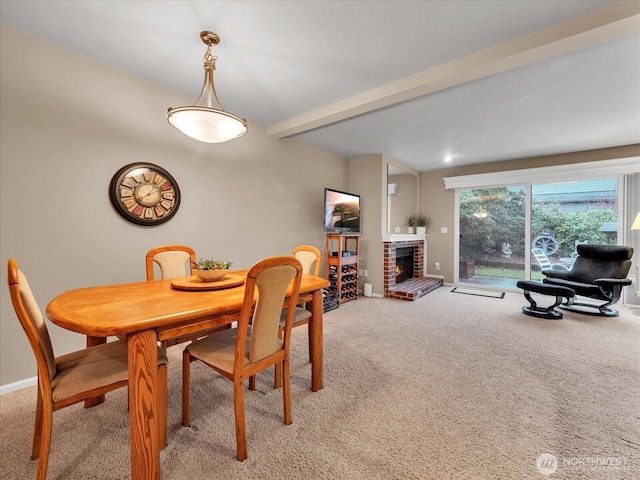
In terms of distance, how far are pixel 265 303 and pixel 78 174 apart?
1983 millimetres

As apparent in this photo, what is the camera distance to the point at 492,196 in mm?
5309

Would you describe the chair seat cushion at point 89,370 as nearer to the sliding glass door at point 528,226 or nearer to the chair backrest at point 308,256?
the chair backrest at point 308,256

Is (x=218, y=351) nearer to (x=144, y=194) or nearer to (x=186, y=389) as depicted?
(x=186, y=389)

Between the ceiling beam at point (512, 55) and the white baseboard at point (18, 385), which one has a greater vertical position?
the ceiling beam at point (512, 55)

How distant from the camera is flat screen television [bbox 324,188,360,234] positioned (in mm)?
4152

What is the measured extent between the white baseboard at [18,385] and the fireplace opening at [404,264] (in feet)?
15.6

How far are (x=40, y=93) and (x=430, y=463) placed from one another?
11.2ft

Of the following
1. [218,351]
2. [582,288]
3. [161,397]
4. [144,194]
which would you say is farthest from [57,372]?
[582,288]

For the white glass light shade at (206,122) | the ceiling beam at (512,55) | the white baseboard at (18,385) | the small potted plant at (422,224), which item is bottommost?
the white baseboard at (18,385)

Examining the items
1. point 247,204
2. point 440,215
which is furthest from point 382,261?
point 247,204

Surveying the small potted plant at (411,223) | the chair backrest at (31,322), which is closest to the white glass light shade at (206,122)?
the chair backrest at (31,322)

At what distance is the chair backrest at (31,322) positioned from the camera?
3.52ft

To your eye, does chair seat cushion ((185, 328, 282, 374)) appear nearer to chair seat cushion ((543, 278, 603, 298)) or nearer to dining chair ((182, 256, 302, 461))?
dining chair ((182, 256, 302, 461))

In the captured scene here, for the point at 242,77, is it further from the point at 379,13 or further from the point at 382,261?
the point at 382,261
